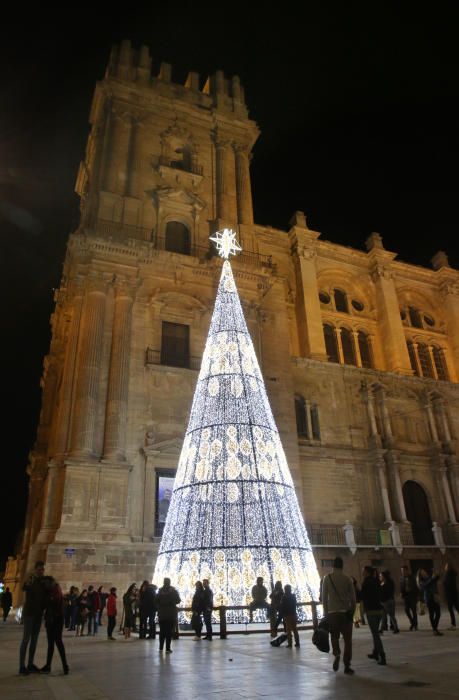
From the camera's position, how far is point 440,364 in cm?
3431

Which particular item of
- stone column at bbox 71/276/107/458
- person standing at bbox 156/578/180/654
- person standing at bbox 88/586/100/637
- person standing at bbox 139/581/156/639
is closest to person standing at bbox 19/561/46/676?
person standing at bbox 156/578/180/654

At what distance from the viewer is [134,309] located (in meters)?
22.2

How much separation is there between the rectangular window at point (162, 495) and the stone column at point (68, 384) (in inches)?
140

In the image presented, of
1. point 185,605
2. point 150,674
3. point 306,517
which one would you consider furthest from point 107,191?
point 150,674

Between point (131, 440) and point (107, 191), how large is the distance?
39.6 ft

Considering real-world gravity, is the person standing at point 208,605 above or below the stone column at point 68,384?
below

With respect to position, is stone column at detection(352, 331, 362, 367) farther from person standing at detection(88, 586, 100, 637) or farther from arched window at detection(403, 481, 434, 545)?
person standing at detection(88, 586, 100, 637)

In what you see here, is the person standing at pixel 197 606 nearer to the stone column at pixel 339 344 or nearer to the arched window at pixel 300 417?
the arched window at pixel 300 417

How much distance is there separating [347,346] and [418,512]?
34.6 ft

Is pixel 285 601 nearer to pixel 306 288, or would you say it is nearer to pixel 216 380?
pixel 216 380

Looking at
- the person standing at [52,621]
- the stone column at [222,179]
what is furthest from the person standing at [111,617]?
→ the stone column at [222,179]

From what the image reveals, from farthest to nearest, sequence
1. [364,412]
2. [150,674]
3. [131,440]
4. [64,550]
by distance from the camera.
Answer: [364,412], [131,440], [64,550], [150,674]

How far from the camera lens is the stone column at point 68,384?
19.1 m

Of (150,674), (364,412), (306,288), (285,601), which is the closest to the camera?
(150,674)
